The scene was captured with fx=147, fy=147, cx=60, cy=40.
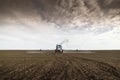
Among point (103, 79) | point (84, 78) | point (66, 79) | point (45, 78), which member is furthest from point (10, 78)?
point (103, 79)

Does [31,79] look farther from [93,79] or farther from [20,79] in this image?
[93,79]

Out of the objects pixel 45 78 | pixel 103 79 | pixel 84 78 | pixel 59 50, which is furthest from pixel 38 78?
pixel 59 50

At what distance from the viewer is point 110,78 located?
10594mm

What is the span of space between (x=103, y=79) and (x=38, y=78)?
15.0 feet

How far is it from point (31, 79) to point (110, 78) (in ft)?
18.5

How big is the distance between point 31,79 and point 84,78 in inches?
147

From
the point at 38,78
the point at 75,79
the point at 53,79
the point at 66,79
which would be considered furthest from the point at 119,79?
the point at 38,78

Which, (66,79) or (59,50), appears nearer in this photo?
(66,79)

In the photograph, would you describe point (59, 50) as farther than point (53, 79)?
Yes

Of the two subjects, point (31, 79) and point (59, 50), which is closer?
point (31, 79)

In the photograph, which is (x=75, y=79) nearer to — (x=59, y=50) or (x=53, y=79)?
(x=53, y=79)

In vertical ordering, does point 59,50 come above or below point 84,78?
above

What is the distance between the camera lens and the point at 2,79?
9961 millimetres

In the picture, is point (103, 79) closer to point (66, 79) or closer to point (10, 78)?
point (66, 79)
